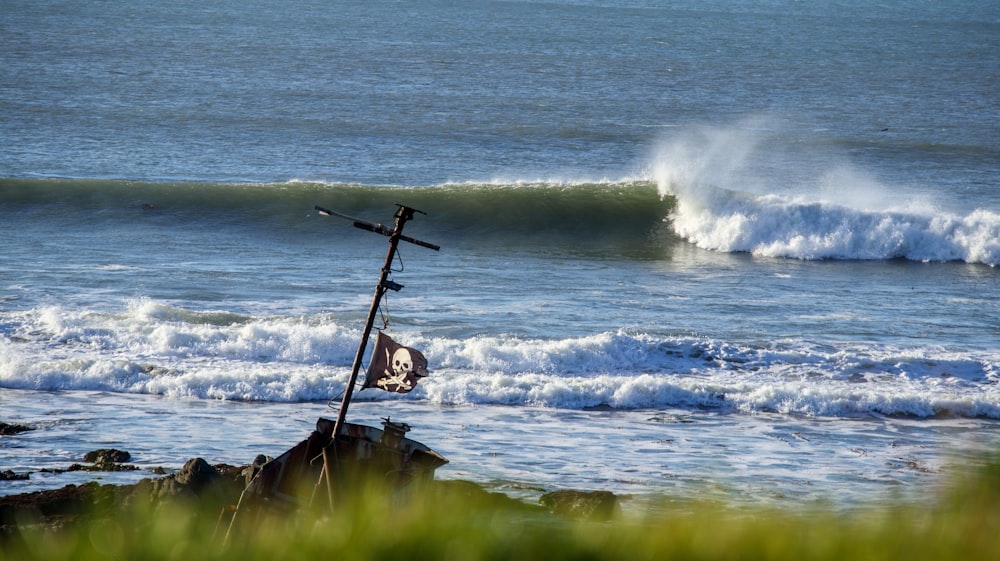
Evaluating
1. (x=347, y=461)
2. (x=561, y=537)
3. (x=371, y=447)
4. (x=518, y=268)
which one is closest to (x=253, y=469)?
(x=347, y=461)

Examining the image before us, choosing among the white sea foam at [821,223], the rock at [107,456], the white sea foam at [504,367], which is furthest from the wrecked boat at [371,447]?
the white sea foam at [821,223]

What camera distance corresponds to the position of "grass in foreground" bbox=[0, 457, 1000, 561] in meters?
2.64

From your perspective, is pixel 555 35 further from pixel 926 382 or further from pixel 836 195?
pixel 926 382

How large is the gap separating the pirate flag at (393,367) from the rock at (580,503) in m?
1.86

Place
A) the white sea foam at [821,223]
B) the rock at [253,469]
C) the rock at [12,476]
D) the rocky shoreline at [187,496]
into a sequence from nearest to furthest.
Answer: the rocky shoreline at [187,496] → the rock at [253,469] → the rock at [12,476] → the white sea foam at [821,223]

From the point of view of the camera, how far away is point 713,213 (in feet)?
105

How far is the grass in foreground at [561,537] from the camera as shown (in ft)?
8.66

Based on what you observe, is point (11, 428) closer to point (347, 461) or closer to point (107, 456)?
point (107, 456)

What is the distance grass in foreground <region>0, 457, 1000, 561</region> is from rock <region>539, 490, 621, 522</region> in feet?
21.4

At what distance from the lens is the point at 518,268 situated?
85.0 feet

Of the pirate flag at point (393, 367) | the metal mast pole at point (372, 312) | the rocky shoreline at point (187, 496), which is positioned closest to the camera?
the metal mast pole at point (372, 312)

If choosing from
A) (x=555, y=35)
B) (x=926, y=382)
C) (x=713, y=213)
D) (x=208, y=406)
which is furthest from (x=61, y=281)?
(x=555, y=35)

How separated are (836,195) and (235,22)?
228 feet

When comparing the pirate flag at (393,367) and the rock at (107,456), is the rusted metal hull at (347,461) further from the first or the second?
the rock at (107,456)
